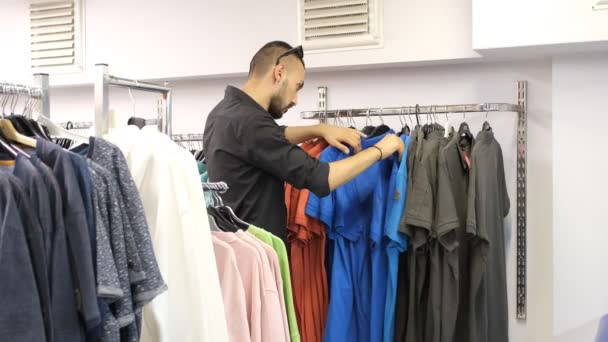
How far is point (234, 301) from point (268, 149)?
70 cm

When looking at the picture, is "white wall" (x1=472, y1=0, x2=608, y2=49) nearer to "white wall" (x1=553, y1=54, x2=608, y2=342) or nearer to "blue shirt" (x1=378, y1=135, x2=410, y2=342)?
"white wall" (x1=553, y1=54, x2=608, y2=342)

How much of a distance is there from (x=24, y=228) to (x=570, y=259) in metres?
2.24

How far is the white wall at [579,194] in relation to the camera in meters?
2.59

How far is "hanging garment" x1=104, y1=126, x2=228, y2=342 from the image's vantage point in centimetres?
142

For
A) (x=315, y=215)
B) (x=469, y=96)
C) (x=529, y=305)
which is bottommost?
(x=529, y=305)

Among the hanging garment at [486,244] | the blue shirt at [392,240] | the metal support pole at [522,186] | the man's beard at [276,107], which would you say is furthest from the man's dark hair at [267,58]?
the metal support pole at [522,186]

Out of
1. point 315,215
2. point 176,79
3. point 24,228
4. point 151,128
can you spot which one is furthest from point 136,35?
point 24,228

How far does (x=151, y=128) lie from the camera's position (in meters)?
1.55

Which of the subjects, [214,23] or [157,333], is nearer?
[157,333]

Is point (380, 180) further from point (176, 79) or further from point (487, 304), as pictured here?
point (176, 79)

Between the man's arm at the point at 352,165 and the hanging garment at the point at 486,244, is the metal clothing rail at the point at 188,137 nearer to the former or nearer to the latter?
the man's arm at the point at 352,165

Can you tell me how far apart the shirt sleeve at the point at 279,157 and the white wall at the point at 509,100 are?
3.23 feet

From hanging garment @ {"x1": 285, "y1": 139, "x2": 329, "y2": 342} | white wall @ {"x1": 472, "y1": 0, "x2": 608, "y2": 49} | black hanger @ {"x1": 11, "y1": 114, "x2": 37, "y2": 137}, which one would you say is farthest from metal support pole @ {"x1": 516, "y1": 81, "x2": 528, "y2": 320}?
black hanger @ {"x1": 11, "y1": 114, "x2": 37, "y2": 137}

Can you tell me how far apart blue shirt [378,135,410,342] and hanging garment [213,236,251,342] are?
0.84 meters
